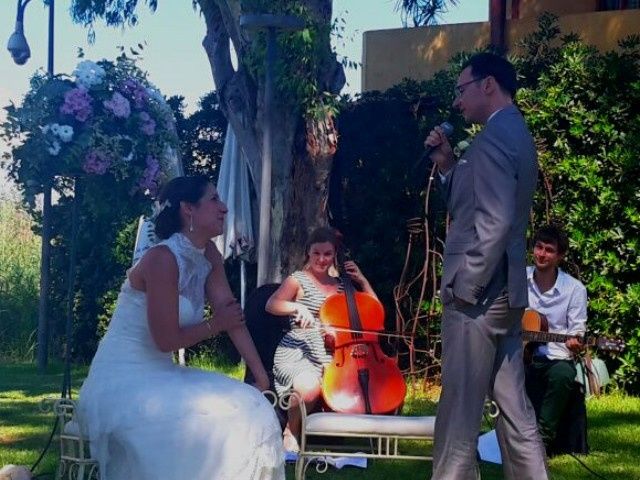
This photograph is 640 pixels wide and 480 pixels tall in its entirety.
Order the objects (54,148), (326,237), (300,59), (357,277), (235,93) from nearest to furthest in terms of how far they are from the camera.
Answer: (54,148)
(326,237)
(357,277)
(300,59)
(235,93)

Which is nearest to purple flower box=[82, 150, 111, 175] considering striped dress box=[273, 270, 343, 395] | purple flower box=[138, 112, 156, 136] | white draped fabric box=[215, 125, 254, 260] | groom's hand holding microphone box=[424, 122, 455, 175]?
purple flower box=[138, 112, 156, 136]

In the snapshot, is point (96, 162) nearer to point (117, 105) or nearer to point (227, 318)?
point (117, 105)

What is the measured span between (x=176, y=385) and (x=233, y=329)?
471 mm

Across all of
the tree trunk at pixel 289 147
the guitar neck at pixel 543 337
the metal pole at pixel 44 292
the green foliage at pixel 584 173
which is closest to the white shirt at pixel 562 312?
the guitar neck at pixel 543 337

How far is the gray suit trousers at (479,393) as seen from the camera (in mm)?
4637

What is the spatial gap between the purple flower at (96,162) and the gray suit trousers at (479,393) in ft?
7.66

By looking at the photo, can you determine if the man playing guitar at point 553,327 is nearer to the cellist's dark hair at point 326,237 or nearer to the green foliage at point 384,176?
the cellist's dark hair at point 326,237

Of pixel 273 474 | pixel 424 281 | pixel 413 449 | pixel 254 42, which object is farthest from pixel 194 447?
pixel 254 42

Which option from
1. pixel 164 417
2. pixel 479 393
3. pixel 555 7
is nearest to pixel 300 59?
pixel 479 393

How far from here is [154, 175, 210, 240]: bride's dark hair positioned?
15.7ft

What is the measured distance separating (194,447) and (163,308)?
1.85 ft

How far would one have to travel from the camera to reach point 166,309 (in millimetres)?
4461

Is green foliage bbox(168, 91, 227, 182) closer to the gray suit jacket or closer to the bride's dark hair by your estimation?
the bride's dark hair

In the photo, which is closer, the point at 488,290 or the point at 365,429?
the point at 488,290
